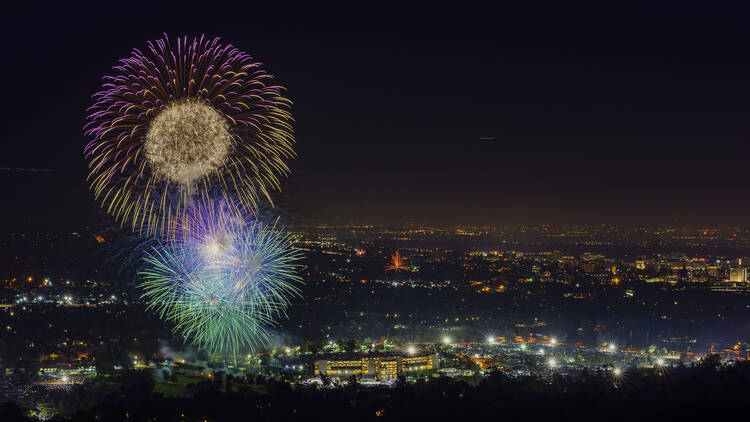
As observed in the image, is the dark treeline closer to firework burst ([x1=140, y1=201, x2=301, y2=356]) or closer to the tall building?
firework burst ([x1=140, y1=201, x2=301, y2=356])

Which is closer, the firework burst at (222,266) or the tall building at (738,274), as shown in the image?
the firework burst at (222,266)

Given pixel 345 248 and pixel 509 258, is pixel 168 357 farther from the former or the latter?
pixel 509 258

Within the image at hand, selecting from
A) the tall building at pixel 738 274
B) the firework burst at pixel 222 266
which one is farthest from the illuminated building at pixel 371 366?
the tall building at pixel 738 274

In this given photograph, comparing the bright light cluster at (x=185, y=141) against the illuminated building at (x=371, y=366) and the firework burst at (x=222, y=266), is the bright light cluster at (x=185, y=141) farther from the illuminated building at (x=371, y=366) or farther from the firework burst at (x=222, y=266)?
the illuminated building at (x=371, y=366)

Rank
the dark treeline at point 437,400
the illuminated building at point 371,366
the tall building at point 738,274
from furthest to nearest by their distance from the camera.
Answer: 1. the tall building at point 738,274
2. the illuminated building at point 371,366
3. the dark treeline at point 437,400

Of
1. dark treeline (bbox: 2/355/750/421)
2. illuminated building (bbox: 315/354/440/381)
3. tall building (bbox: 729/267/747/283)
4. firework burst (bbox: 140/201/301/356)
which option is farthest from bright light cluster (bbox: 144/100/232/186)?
tall building (bbox: 729/267/747/283)

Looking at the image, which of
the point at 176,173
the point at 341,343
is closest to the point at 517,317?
the point at 341,343

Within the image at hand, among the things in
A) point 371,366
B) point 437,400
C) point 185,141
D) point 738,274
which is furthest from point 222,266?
point 738,274
